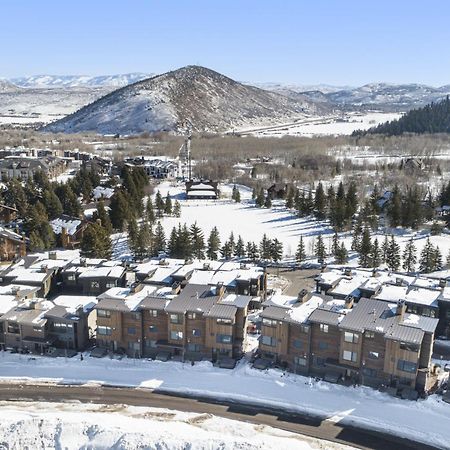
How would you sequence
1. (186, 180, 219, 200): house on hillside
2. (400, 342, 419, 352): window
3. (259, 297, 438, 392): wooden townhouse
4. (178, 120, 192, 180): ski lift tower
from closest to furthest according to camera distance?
(400, 342, 419, 352): window, (259, 297, 438, 392): wooden townhouse, (186, 180, 219, 200): house on hillside, (178, 120, 192, 180): ski lift tower

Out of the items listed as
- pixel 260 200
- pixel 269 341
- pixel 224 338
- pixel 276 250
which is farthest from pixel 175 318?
pixel 260 200

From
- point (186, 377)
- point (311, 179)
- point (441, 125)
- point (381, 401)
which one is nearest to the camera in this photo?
point (381, 401)

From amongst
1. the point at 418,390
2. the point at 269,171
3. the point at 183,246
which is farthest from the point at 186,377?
the point at 269,171

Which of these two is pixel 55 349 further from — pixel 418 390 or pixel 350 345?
pixel 418 390

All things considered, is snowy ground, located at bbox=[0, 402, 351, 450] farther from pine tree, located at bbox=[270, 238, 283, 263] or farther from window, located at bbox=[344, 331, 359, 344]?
pine tree, located at bbox=[270, 238, 283, 263]

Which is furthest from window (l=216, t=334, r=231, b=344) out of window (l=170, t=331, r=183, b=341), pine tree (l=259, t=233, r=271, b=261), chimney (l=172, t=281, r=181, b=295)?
pine tree (l=259, t=233, r=271, b=261)
